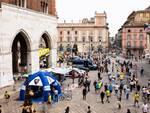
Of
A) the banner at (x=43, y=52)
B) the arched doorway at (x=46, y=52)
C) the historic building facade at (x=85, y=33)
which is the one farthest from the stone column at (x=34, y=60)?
the historic building facade at (x=85, y=33)

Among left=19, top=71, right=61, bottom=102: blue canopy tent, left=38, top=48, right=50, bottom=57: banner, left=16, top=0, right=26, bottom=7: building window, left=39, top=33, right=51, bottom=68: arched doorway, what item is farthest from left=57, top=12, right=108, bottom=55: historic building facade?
left=19, top=71, right=61, bottom=102: blue canopy tent

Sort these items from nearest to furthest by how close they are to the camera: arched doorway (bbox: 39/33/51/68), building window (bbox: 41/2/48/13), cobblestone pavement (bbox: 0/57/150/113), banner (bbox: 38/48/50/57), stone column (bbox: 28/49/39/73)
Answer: cobblestone pavement (bbox: 0/57/150/113)
stone column (bbox: 28/49/39/73)
banner (bbox: 38/48/50/57)
building window (bbox: 41/2/48/13)
arched doorway (bbox: 39/33/51/68)

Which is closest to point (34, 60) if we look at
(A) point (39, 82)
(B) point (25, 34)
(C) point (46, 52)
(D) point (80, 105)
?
(B) point (25, 34)

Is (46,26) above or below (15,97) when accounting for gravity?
above

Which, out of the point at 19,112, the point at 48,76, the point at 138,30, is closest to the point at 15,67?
the point at 48,76

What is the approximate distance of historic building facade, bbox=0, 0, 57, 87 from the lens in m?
41.9

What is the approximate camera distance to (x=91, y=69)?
6144cm

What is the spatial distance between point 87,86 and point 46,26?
19.5 meters

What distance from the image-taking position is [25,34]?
48500 mm

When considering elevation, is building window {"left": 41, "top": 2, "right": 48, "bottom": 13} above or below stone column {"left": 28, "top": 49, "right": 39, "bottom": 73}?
above

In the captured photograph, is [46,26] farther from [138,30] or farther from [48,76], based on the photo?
[138,30]

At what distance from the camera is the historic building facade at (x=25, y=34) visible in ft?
137

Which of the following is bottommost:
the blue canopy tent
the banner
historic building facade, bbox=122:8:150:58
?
the blue canopy tent

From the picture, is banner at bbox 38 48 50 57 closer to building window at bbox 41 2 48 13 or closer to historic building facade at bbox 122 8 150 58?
building window at bbox 41 2 48 13
